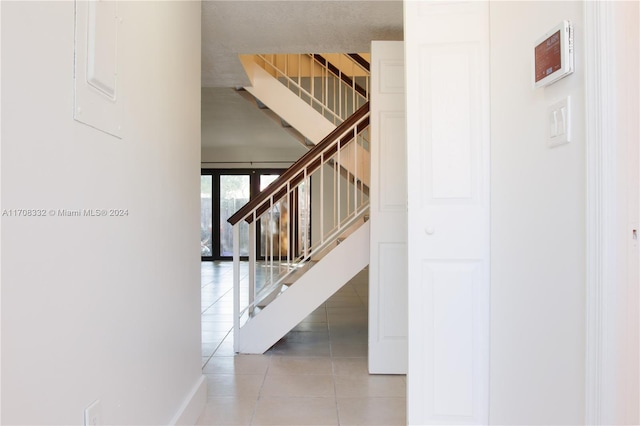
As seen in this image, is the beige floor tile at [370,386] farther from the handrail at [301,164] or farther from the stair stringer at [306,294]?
the handrail at [301,164]

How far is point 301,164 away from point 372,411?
5.84ft

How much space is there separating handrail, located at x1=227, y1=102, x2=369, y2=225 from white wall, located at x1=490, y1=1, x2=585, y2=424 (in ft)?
4.86

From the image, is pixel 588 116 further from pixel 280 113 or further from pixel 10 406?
pixel 280 113

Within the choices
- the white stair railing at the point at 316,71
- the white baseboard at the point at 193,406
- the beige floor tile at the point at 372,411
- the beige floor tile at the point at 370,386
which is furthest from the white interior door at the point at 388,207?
the white stair railing at the point at 316,71

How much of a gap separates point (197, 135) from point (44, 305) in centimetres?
140

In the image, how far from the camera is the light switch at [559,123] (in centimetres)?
Answer: 116

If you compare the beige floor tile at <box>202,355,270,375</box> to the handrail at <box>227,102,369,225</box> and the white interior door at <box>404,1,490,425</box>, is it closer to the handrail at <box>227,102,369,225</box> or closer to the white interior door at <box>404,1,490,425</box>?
the handrail at <box>227,102,369,225</box>

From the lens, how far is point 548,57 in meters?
1.24

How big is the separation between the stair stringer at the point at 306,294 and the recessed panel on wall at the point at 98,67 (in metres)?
2.01

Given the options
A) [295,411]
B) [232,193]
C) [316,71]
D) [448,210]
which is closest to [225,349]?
[295,411]

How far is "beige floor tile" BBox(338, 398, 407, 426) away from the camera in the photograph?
6.74 ft

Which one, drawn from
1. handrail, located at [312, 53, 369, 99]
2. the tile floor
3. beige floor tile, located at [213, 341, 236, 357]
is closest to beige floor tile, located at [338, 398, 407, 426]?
the tile floor

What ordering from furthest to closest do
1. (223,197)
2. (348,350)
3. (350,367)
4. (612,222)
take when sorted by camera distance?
(223,197) < (348,350) < (350,367) < (612,222)

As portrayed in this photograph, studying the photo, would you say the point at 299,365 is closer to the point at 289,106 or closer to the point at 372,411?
the point at 372,411
